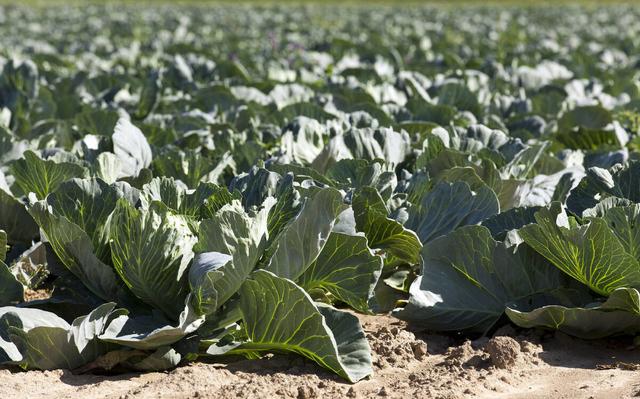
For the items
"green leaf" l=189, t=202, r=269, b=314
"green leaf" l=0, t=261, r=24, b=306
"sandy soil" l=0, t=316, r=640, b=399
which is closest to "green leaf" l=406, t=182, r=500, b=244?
"sandy soil" l=0, t=316, r=640, b=399

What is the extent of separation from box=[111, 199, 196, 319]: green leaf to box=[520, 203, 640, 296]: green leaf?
1134 mm

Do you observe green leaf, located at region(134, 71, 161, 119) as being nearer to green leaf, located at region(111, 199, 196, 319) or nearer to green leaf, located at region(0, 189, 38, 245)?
green leaf, located at region(0, 189, 38, 245)

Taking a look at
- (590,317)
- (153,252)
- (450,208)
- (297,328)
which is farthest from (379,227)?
(153,252)

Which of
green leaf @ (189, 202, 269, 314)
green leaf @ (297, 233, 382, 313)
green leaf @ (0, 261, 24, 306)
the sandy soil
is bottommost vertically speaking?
the sandy soil

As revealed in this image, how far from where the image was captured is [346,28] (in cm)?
1675

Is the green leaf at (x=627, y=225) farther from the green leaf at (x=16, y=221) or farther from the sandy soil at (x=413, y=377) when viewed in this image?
the green leaf at (x=16, y=221)

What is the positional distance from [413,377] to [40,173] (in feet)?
5.73

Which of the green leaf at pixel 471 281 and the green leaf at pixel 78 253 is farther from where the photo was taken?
the green leaf at pixel 471 281

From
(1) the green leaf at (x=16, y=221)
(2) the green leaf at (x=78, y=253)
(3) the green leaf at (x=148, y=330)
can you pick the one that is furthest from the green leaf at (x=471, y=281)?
(1) the green leaf at (x=16, y=221)

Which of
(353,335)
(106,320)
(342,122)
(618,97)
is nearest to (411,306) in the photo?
(353,335)

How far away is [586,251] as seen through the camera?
3.07 meters

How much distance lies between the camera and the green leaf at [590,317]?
3.11 meters

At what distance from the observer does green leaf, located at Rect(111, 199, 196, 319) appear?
2977mm

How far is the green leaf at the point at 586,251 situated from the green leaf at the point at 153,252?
1.13 m
